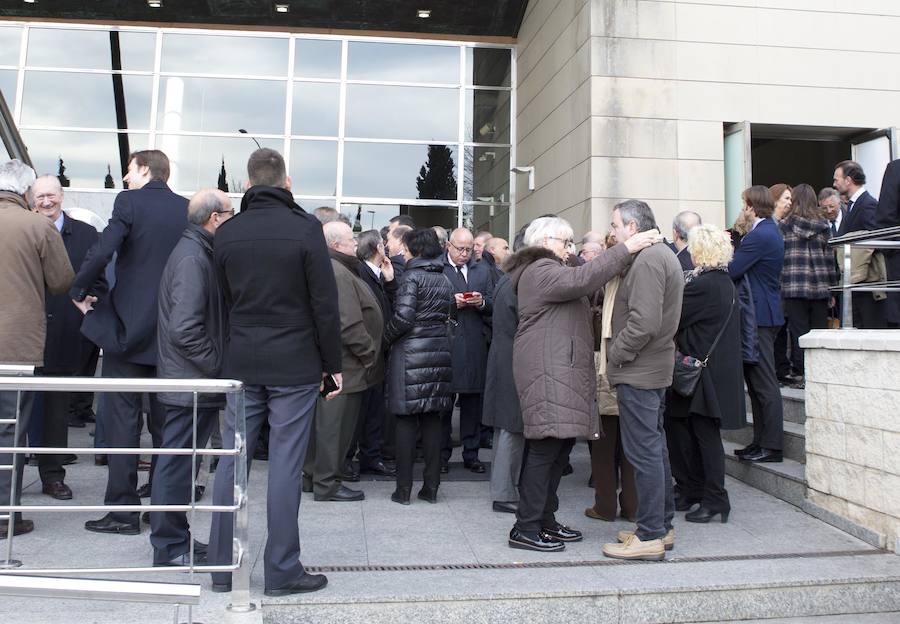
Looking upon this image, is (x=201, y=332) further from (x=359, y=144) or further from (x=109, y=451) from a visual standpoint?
(x=359, y=144)

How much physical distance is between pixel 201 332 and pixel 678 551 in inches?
119

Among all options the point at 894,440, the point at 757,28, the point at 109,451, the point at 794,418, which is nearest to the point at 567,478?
the point at 794,418

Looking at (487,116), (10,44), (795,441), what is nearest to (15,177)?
(795,441)

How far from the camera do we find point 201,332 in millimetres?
4254

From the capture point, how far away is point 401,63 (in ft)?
50.4

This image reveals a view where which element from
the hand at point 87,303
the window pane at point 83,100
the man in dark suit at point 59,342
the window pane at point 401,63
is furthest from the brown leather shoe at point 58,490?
the window pane at point 401,63

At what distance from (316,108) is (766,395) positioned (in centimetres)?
1131

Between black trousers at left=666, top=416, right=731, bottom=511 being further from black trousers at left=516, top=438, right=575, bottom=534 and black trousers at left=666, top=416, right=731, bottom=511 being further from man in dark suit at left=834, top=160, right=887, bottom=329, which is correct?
man in dark suit at left=834, top=160, right=887, bottom=329

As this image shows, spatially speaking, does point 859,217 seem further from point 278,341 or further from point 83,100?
point 83,100

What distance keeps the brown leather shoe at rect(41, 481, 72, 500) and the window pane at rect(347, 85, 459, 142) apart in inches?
416

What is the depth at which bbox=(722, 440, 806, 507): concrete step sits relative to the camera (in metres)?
5.80

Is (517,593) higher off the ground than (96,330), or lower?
lower

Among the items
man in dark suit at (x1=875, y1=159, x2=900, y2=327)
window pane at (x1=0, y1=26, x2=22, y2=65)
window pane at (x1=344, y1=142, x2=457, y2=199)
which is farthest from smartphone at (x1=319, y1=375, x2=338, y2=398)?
window pane at (x1=0, y1=26, x2=22, y2=65)

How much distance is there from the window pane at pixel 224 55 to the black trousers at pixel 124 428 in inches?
449
